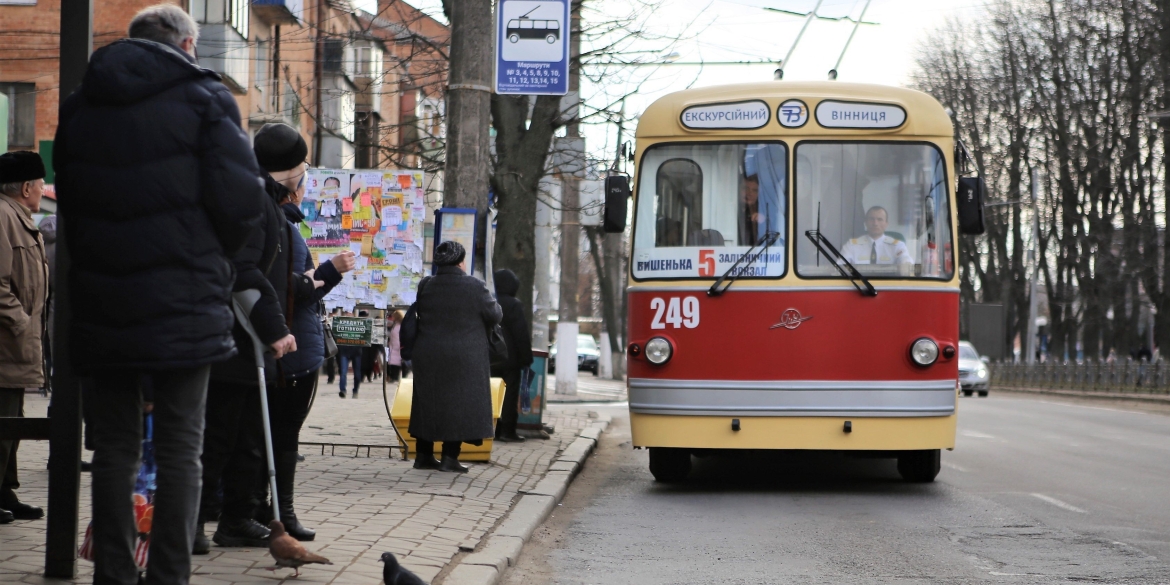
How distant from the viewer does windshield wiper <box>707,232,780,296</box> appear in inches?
402

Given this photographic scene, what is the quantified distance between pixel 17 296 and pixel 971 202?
6.44 meters

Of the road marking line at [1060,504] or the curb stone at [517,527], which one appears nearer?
the curb stone at [517,527]

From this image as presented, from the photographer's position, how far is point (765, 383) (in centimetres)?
1005

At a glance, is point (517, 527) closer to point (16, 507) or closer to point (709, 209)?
point (16, 507)

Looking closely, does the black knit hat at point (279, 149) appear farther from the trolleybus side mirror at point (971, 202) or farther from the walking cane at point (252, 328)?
the trolleybus side mirror at point (971, 202)

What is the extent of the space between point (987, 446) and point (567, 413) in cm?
653

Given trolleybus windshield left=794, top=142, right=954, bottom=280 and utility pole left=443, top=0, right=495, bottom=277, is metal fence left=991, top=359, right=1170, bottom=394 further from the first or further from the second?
utility pole left=443, top=0, right=495, bottom=277

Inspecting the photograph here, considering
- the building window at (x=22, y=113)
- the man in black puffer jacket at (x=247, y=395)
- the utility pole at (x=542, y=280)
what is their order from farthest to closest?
1. the building window at (x=22, y=113)
2. the utility pole at (x=542, y=280)
3. the man in black puffer jacket at (x=247, y=395)

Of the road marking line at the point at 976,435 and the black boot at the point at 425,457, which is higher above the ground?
the black boot at the point at 425,457

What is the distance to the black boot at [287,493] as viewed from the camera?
6496 millimetres

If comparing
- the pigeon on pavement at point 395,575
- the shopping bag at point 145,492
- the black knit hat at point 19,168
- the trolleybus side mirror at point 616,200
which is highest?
the trolleybus side mirror at point 616,200

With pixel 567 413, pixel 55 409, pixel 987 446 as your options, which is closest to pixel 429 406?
pixel 55 409

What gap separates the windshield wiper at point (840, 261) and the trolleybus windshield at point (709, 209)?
22 cm

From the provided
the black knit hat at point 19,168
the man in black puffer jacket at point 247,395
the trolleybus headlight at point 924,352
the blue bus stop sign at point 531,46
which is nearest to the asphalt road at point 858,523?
the trolleybus headlight at point 924,352
